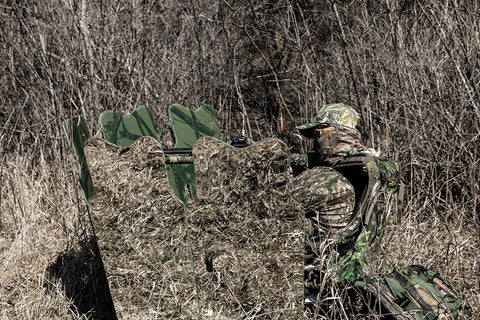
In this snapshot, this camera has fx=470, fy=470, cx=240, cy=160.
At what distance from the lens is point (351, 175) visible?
3164mm

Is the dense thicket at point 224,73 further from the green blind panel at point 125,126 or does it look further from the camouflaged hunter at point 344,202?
the camouflaged hunter at point 344,202

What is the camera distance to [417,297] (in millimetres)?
2867

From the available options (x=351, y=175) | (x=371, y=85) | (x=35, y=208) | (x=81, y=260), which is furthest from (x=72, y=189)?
(x=371, y=85)

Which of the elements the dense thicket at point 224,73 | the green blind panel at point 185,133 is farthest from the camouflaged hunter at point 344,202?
the green blind panel at point 185,133

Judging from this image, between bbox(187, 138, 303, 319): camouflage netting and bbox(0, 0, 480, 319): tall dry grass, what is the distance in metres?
1.32

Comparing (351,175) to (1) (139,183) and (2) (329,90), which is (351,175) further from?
(2) (329,90)

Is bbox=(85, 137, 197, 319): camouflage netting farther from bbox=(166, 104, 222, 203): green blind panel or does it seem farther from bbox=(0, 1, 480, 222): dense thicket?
bbox=(0, 1, 480, 222): dense thicket

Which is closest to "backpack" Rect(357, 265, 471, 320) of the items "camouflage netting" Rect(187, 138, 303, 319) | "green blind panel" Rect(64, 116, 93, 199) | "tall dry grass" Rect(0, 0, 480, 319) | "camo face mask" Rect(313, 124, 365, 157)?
"tall dry grass" Rect(0, 0, 480, 319)

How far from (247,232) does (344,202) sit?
89cm

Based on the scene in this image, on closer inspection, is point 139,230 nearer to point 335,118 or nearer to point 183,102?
point 335,118

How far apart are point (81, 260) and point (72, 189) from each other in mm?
954

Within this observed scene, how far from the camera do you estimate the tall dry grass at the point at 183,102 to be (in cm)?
370

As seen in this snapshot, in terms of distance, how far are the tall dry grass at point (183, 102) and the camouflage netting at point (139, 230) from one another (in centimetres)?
100

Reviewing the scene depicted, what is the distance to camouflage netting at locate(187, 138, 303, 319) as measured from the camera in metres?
2.36
